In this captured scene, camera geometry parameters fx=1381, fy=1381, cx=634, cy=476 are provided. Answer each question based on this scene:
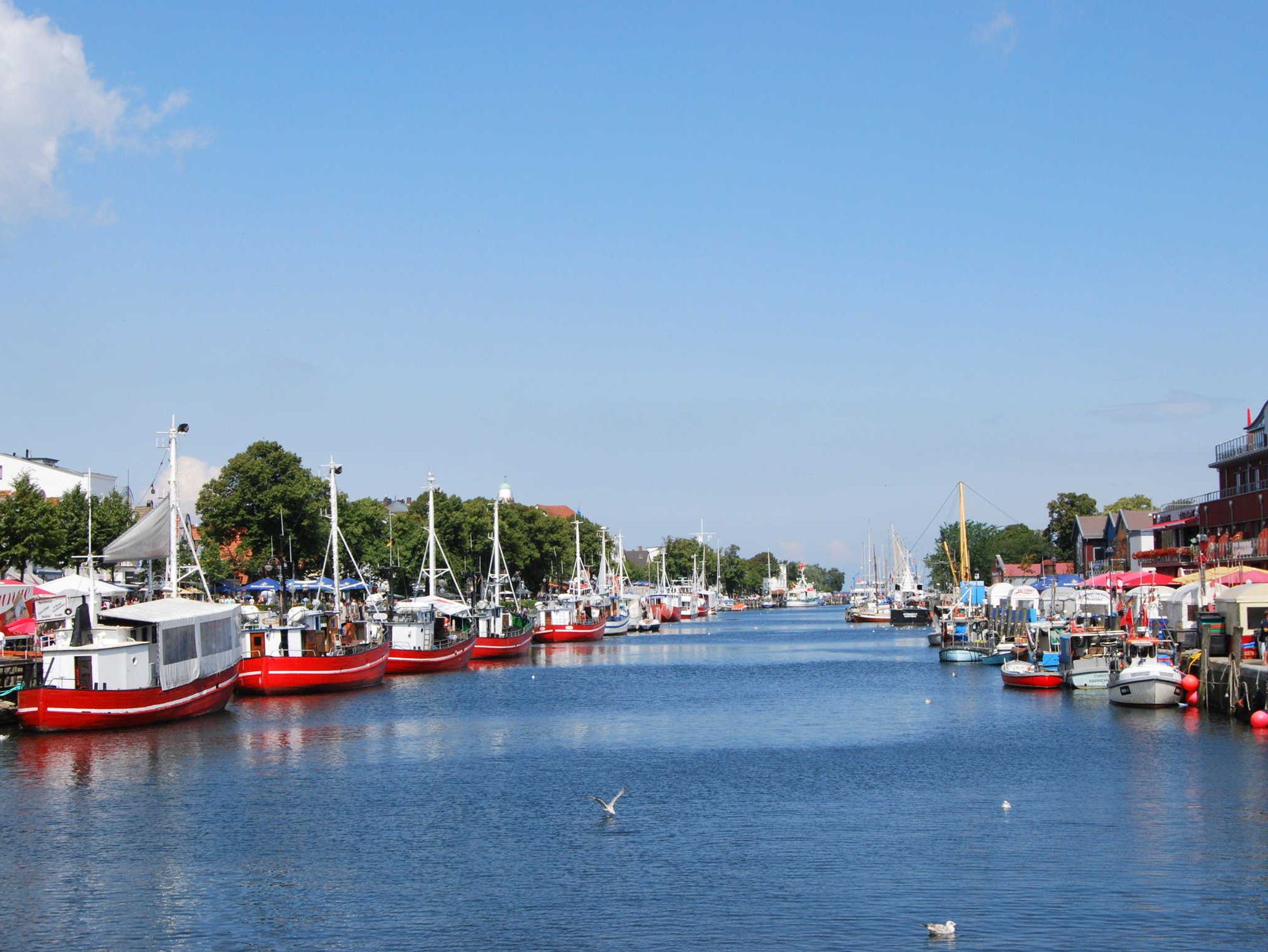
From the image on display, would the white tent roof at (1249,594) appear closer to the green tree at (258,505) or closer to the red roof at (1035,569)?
the green tree at (258,505)

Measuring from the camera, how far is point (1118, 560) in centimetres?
13188

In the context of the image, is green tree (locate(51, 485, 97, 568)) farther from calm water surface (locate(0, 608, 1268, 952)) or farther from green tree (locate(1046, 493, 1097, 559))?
green tree (locate(1046, 493, 1097, 559))

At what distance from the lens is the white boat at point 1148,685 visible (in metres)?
57.1

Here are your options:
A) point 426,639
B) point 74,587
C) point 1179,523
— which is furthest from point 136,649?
point 1179,523

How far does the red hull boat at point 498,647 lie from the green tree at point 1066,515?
93.2 m

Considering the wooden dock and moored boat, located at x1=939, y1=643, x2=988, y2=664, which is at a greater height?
the wooden dock

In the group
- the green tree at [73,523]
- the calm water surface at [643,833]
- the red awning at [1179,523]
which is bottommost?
the calm water surface at [643,833]

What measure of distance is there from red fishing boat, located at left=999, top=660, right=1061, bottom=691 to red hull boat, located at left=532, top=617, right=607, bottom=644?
65.0 meters

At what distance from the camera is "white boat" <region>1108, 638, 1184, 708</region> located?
5709 centimetres

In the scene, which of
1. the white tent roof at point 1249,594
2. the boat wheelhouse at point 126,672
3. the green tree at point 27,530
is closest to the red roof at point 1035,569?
the white tent roof at point 1249,594

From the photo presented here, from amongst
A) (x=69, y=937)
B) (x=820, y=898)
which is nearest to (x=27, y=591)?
(x=69, y=937)

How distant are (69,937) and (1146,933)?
19.7 metres

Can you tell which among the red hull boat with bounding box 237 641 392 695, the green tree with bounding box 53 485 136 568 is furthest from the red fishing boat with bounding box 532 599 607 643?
the red hull boat with bounding box 237 641 392 695

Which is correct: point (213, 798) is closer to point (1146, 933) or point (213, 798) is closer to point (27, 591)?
point (1146, 933)
